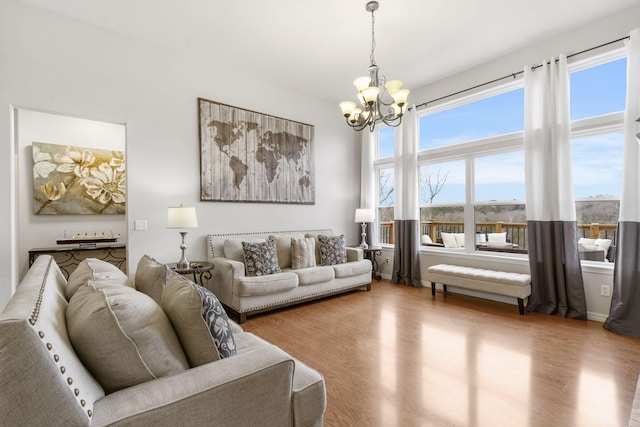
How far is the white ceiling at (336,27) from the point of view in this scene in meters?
2.98

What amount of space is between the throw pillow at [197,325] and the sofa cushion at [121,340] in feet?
0.12

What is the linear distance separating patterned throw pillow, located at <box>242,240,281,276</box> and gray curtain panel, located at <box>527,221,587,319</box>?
3.09 meters

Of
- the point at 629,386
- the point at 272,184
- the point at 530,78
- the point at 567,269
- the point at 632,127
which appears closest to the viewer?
the point at 629,386

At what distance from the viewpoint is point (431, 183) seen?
4977mm

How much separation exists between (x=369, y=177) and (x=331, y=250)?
6.11ft

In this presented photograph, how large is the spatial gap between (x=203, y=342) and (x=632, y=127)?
4.20 metres

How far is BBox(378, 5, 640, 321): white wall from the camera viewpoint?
10.6 feet

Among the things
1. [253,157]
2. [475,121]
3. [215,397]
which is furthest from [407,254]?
[215,397]

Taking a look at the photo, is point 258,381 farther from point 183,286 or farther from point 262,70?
point 262,70

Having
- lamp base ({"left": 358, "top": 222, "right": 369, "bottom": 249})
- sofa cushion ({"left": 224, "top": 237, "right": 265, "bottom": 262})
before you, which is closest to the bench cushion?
lamp base ({"left": 358, "top": 222, "right": 369, "bottom": 249})

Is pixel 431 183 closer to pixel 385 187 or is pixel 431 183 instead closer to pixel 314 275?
pixel 385 187

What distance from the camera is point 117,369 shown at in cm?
102

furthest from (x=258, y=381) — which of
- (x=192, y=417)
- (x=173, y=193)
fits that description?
(x=173, y=193)

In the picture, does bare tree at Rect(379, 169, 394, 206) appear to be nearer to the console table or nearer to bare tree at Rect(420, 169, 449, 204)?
bare tree at Rect(420, 169, 449, 204)
